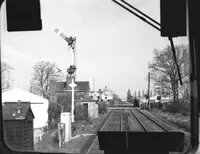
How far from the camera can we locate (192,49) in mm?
1452

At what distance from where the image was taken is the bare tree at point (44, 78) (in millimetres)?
2385

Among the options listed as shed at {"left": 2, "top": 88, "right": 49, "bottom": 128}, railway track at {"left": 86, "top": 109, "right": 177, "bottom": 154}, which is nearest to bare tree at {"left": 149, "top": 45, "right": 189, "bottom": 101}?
railway track at {"left": 86, "top": 109, "right": 177, "bottom": 154}

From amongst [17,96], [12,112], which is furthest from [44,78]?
[12,112]

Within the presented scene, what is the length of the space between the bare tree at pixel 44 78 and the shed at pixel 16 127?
57 cm

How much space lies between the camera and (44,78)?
9.61 ft

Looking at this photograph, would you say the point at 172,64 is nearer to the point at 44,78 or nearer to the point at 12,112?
the point at 12,112

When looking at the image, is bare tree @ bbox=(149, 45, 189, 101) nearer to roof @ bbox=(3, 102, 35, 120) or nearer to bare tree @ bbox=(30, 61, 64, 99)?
bare tree @ bbox=(30, 61, 64, 99)

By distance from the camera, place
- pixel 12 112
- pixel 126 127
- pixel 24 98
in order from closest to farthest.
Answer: pixel 12 112
pixel 24 98
pixel 126 127

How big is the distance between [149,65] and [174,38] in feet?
1.96

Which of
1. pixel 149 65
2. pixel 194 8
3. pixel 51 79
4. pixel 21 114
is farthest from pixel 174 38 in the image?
pixel 51 79

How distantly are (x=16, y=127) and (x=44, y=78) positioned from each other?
3.95 feet

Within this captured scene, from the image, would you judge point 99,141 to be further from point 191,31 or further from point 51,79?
point 51,79

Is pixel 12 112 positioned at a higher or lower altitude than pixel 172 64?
lower

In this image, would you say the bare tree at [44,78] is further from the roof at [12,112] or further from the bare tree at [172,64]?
the bare tree at [172,64]
